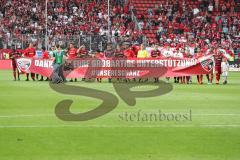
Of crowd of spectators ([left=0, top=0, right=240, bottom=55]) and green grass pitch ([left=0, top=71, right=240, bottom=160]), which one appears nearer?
green grass pitch ([left=0, top=71, right=240, bottom=160])

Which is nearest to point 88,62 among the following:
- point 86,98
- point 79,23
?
point 86,98

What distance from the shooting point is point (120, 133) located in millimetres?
15414

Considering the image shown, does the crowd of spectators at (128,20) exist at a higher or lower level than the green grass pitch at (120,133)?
higher

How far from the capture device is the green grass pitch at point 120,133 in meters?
12.8

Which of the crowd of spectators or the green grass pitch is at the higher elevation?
the crowd of spectators

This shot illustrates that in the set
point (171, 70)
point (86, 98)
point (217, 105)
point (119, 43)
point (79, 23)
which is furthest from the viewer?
point (79, 23)

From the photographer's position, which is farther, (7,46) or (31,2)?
(31,2)

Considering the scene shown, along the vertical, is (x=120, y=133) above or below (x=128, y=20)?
below

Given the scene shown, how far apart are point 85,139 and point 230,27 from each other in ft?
148

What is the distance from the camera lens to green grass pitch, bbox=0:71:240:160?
12789 mm

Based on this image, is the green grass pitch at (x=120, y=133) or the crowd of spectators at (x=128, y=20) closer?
the green grass pitch at (x=120, y=133)

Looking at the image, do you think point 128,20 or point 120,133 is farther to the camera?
point 128,20

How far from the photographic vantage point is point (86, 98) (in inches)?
966

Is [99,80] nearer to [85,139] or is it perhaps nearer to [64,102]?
[64,102]
